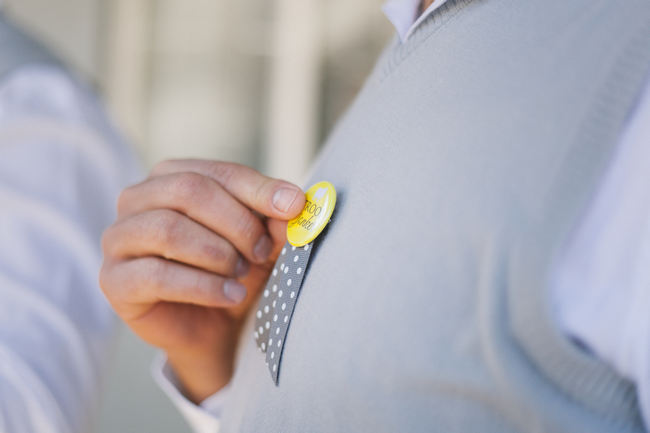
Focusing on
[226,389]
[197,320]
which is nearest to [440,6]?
[197,320]

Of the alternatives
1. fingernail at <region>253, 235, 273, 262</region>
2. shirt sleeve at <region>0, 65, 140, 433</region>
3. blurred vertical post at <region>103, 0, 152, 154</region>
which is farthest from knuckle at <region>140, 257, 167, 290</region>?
blurred vertical post at <region>103, 0, 152, 154</region>

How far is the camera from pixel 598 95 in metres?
0.37

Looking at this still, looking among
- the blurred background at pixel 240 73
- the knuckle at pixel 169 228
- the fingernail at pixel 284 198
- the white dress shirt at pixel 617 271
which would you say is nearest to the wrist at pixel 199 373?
the knuckle at pixel 169 228

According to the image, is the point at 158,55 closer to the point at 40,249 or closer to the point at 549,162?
the point at 40,249

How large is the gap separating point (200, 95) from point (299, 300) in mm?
3968

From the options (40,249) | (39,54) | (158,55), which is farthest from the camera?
(158,55)

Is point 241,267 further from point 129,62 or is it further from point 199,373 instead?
point 129,62

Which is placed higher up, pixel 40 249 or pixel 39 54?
pixel 39 54

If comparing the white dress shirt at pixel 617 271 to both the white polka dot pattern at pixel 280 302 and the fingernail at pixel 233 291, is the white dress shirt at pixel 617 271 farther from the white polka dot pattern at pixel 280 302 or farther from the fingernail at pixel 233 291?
the fingernail at pixel 233 291

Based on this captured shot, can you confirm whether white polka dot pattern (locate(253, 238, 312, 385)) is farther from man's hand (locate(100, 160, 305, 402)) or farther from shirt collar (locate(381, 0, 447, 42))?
shirt collar (locate(381, 0, 447, 42))

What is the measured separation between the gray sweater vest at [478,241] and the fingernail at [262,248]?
0.64 feet

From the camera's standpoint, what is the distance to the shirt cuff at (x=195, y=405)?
857 mm

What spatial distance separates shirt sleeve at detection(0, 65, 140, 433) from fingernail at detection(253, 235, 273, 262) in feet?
1.08

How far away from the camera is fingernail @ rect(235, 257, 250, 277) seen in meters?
0.69
